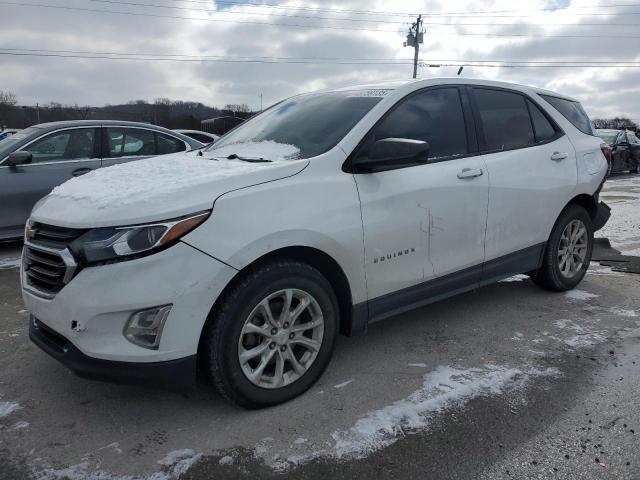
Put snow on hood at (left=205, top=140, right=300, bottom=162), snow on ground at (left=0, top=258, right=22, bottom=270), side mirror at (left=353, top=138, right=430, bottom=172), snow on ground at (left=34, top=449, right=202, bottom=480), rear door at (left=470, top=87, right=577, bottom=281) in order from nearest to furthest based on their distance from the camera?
snow on ground at (left=34, top=449, right=202, bottom=480)
side mirror at (left=353, top=138, right=430, bottom=172)
snow on hood at (left=205, top=140, right=300, bottom=162)
rear door at (left=470, top=87, right=577, bottom=281)
snow on ground at (left=0, top=258, right=22, bottom=270)

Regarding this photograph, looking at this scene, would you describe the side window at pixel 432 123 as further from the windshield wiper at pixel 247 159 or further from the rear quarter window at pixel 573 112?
the rear quarter window at pixel 573 112

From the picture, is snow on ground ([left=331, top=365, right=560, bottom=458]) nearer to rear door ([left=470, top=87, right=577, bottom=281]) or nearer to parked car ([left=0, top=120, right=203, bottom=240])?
rear door ([left=470, top=87, right=577, bottom=281])

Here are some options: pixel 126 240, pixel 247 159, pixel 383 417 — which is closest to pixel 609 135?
pixel 247 159

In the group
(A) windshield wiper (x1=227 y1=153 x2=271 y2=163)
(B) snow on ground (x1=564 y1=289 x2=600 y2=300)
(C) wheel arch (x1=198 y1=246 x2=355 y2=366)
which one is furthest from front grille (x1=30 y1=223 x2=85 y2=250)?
(B) snow on ground (x1=564 y1=289 x2=600 y2=300)

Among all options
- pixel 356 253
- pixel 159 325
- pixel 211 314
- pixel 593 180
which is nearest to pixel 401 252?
pixel 356 253

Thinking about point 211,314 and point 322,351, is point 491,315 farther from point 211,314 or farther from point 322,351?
point 211,314

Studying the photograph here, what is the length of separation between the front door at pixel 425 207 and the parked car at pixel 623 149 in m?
15.5

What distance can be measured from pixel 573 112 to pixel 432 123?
197 centimetres

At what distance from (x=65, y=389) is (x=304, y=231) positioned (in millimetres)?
1701

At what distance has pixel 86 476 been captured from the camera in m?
2.34

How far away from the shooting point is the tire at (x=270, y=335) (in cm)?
260

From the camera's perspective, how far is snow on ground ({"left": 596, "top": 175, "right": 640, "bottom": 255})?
6870 millimetres

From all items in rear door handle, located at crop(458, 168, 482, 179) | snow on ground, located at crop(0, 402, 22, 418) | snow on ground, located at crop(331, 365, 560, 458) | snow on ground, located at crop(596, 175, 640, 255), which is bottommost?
snow on ground, located at crop(0, 402, 22, 418)

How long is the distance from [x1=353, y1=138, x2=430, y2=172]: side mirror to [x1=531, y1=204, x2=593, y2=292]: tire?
6.67 feet
